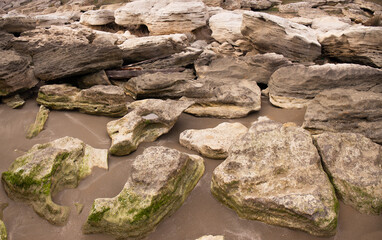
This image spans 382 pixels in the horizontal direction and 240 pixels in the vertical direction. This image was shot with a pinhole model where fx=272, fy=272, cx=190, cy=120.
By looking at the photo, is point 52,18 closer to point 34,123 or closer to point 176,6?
point 176,6

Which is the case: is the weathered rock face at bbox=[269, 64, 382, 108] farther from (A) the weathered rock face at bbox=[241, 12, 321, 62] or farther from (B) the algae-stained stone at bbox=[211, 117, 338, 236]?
(B) the algae-stained stone at bbox=[211, 117, 338, 236]

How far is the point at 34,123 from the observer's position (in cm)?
524

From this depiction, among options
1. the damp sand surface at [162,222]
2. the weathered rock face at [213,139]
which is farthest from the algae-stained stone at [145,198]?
the weathered rock face at [213,139]

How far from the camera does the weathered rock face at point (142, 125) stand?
14.8ft

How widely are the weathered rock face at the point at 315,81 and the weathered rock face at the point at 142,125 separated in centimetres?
242

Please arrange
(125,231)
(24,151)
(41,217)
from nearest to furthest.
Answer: (125,231) < (41,217) < (24,151)

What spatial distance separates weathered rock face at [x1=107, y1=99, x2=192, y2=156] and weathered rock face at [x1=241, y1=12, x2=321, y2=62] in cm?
401

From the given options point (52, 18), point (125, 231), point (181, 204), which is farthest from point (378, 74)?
point (52, 18)

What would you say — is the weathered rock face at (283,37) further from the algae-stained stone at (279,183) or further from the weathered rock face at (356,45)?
the algae-stained stone at (279,183)

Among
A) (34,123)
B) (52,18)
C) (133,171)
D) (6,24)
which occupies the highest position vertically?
(6,24)

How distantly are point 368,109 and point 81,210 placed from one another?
16.7 ft

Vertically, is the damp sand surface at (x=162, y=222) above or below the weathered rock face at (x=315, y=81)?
above

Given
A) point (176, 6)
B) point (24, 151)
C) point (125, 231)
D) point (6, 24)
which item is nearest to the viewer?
point (125, 231)

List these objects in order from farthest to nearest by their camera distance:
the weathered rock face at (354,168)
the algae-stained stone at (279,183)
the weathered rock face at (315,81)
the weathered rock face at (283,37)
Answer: the weathered rock face at (283,37), the weathered rock face at (315,81), the weathered rock face at (354,168), the algae-stained stone at (279,183)
